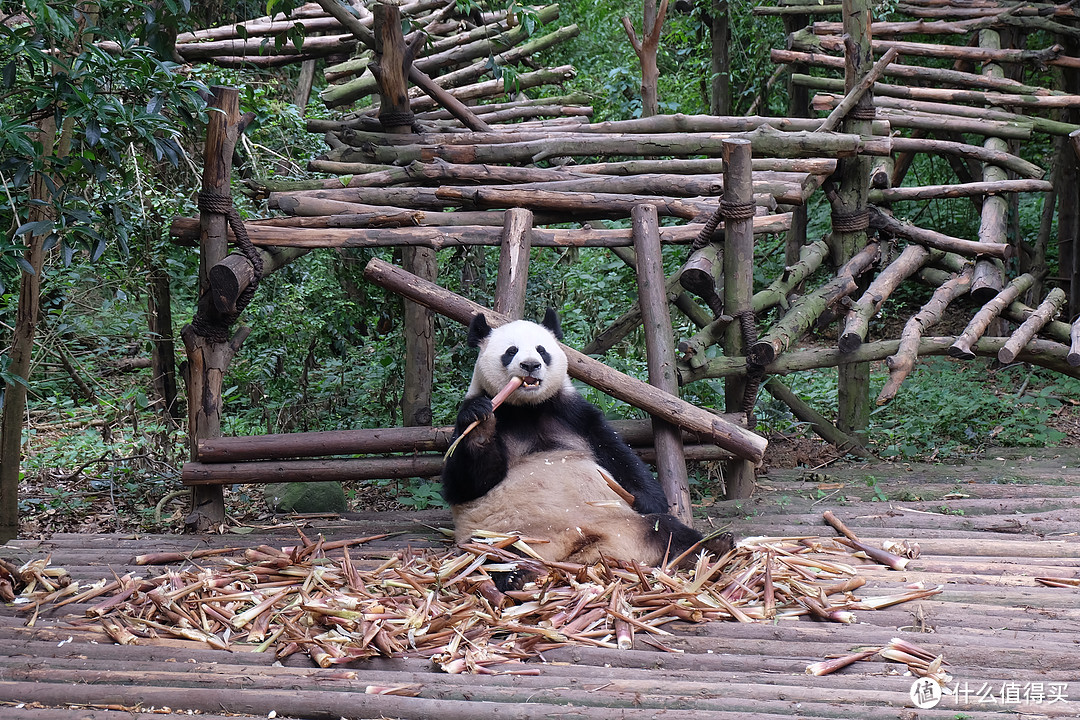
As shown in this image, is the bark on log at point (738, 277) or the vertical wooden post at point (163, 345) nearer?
the bark on log at point (738, 277)

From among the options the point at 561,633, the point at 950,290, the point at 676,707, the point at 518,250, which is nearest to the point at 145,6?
the point at 518,250

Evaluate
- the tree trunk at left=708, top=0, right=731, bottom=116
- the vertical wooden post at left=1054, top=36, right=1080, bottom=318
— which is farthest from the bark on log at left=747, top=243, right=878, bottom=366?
the tree trunk at left=708, top=0, right=731, bottom=116

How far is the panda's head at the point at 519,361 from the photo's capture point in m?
4.11

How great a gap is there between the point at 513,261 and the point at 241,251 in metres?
1.48

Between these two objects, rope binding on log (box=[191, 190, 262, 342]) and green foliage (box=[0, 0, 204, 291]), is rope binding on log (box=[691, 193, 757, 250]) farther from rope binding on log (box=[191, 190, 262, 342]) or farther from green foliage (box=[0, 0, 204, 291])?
green foliage (box=[0, 0, 204, 291])

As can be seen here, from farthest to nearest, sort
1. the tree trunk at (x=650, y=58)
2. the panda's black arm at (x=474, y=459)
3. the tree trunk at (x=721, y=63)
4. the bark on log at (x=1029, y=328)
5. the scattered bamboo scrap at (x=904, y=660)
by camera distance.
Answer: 1. the tree trunk at (x=721, y=63)
2. the tree trunk at (x=650, y=58)
3. the bark on log at (x=1029, y=328)
4. the panda's black arm at (x=474, y=459)
5. the scattered bamboo scrap at (x=904, y=660)

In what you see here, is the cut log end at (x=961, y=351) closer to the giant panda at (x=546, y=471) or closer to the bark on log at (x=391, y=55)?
the giant panda at (x=546, y=471)

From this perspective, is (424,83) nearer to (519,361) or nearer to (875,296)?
(519,361)

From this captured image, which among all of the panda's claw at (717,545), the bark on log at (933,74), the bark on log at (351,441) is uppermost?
the bark on log at (933,74)

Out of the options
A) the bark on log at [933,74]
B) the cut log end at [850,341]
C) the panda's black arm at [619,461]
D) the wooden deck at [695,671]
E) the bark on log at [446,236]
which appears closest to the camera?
the wooden deck at [695,671]

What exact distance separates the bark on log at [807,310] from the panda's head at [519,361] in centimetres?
119

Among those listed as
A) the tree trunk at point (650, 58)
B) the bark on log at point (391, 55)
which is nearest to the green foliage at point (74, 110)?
the bark on log at point (391, 55)

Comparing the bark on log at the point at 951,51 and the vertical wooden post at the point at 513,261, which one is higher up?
the bark on log at the point at 951,51

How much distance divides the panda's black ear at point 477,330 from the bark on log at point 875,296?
237cm
